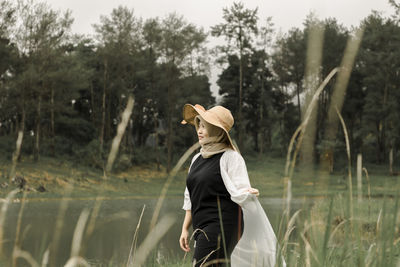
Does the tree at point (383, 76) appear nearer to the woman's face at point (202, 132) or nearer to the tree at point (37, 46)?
the tree at point (37, 46)

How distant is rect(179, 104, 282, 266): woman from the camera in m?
2.82

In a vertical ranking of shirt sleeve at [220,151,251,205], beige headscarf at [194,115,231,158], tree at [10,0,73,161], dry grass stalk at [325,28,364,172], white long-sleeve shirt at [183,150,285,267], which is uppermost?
tree at [10,0,73,161]

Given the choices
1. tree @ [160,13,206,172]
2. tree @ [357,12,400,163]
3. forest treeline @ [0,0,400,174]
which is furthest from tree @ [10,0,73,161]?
tree @ [357,12,400,163]

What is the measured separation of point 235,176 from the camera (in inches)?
119

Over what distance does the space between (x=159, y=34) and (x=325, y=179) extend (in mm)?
30171

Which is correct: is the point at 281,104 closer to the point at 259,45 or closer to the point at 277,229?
the point at 259,45

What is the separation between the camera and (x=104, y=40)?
1153 inches

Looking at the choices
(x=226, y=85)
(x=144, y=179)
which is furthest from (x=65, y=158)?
(x=226, y=85)

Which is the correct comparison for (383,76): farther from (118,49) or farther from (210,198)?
(210,198)

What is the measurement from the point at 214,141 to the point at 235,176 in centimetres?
34

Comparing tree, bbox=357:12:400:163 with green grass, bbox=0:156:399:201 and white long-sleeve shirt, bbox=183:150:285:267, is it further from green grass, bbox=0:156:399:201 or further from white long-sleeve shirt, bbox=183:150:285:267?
white long-sleeve shirt, bbox=183:150:285:267

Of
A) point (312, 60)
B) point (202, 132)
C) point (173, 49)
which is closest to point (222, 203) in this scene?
point (202, 132)

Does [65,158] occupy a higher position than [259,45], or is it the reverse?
[259,45]

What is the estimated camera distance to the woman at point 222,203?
2820 millimetres
